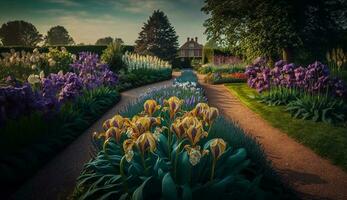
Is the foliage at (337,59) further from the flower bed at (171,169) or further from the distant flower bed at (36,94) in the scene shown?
the distant flower bed at (36,94)

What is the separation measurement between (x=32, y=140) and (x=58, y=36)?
71.7 metres

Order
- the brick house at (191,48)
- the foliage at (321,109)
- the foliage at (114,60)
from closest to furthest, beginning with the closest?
the foliage at (321,109), the foliage at (114,60), the brick house at (191,48)

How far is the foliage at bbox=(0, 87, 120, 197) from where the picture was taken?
4.49 meters

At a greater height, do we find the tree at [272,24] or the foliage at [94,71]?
the tree at [272,24]

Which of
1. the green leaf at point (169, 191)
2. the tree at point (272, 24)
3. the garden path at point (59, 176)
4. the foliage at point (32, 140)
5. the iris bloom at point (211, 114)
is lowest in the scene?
the garden path at point (59, 176)

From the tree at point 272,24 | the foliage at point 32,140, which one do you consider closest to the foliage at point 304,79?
the tree at point 272,24

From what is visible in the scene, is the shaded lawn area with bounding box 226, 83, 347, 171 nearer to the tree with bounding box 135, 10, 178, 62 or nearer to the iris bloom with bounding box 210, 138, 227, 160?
the iris bloom with bounding box 210, 138, 227, 160

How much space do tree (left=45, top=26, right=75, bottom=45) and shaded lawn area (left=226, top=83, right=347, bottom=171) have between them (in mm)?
67941

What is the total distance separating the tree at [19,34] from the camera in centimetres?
5831

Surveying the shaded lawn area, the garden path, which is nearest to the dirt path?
the shaded lawn area

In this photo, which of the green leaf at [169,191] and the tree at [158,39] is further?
the tree at [158,39]

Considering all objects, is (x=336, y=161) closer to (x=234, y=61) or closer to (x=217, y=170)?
(x=217, y=170)

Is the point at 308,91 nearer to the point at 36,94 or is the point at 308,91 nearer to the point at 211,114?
the point at 211,114

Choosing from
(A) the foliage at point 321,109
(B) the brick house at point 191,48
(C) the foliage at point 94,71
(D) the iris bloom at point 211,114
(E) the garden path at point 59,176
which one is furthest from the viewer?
(B) the brick house at point 191,48
